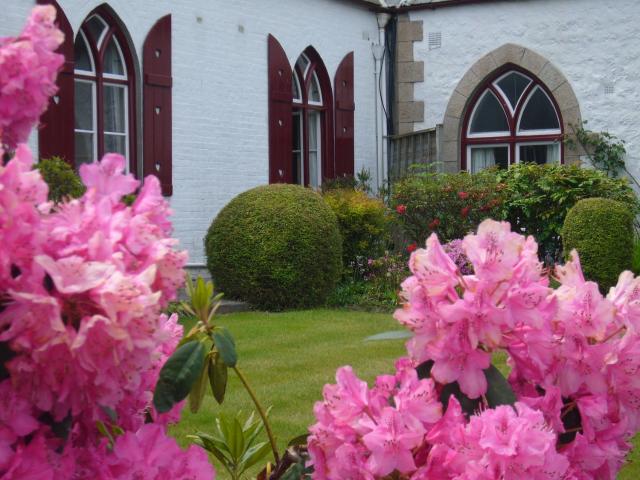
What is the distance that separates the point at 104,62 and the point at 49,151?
1561 mm

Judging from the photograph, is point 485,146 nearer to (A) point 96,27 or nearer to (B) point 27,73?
(A) point 96,27

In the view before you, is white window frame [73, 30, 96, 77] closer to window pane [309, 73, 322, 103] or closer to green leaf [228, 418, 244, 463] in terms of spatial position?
window pane [309, 73, 322, 103]

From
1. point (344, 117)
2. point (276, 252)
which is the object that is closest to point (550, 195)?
point (344, 117)

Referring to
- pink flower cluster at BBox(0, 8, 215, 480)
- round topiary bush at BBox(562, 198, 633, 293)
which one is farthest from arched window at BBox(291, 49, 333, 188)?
pink flower cluster at BBox(0, 8, 215, 480)

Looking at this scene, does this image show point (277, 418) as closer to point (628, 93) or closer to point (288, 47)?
point (288, 47)

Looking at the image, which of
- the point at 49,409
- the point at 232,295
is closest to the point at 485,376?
the point at 49,409

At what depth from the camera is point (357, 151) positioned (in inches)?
610

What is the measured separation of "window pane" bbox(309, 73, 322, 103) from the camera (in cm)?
1485

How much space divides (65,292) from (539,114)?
14781 mm

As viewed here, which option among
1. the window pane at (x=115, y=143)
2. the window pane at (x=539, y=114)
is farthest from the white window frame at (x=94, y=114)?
the window pane at (x=539, y=114)

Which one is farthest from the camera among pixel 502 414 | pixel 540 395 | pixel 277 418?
pixel 277 418

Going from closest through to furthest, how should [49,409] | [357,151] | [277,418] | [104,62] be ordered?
[49,409], [277,418], [104,62], [357,151]

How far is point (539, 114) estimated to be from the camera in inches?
599

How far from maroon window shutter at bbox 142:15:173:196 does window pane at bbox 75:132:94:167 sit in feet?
2.25
